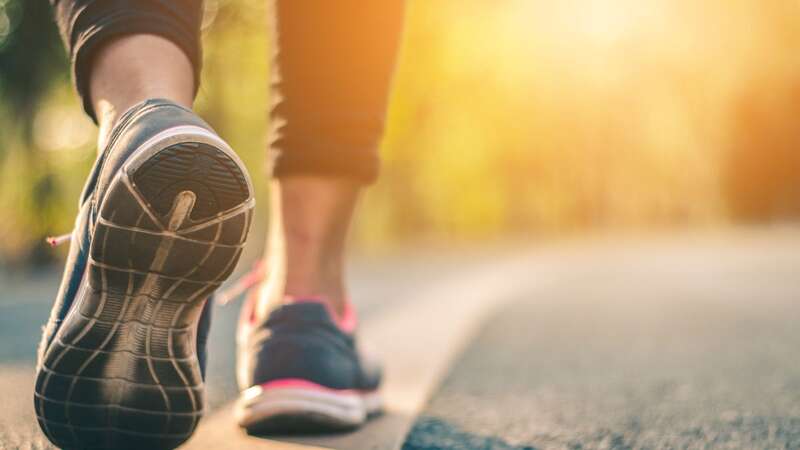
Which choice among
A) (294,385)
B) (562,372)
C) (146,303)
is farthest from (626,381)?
(146,303)

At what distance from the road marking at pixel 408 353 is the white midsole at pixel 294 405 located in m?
0.02

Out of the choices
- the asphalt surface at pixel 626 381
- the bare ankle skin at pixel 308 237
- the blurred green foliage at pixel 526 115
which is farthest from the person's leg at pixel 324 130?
the blurred green foliage at pixel 526 115

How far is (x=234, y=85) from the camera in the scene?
1475 cm

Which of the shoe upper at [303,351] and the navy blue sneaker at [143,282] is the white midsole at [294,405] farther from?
the navy blue sneaker at [143,282]

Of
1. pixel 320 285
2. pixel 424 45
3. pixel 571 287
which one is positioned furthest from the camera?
pixel 424 45

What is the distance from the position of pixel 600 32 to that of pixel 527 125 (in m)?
3.20

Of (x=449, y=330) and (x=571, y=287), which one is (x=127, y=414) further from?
(x=571, y=287)

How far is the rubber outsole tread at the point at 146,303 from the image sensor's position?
79cm

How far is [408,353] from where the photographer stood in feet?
6.69

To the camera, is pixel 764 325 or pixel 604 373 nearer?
pixel 604 373

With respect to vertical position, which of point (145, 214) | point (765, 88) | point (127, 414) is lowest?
point (127, 414)

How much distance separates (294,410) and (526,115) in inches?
835

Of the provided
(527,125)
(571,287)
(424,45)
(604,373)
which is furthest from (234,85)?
(604,373)

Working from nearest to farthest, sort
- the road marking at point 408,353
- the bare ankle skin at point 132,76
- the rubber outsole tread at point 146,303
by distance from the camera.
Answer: the rubber outsole tread at point 146,303, the bare ankle skin at point 132,76, the road marking at point 408,353
